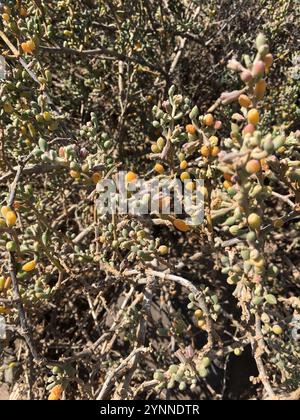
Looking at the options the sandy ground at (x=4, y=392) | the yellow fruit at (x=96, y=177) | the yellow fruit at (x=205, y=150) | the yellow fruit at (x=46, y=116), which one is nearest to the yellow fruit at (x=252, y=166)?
the yellow fruit at (x=205, y=150)

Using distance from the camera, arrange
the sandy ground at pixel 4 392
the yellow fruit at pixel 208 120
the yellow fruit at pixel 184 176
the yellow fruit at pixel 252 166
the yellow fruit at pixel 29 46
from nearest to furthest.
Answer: the yellow fruit at pixel 252 166 → the yellow fruit at pixel 208 120 → the yellow fruit at pixel 184 176 → the yellow fruit at pixel 29 46 → the sandy ground at pixel 4 392

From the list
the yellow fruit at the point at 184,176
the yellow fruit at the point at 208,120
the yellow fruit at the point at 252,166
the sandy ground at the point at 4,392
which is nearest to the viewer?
the yellow fruit at the point at 252,166

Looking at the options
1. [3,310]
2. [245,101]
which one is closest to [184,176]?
[245,101]

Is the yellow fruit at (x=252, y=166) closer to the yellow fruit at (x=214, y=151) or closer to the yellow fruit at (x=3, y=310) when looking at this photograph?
the yellow fruit at (x=214, y=151)

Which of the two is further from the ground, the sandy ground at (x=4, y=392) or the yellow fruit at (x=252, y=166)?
the yellow fruit at (x=252, y=166)

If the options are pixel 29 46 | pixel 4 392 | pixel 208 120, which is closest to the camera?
pixel 208 120

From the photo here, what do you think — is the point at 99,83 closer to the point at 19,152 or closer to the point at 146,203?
the point at 19,152

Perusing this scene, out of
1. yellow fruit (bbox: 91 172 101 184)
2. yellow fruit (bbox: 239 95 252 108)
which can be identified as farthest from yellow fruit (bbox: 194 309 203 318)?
yellow fruit (bbox: 239 95 252 108)

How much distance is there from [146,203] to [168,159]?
0.23 metres

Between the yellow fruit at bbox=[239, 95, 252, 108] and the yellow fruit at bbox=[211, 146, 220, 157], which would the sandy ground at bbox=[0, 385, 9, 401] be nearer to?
the yellow fruit at bbox=[211, 146, 220, 157]

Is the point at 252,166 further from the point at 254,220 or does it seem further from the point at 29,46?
the point at 29,46

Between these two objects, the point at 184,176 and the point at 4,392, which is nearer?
the point at 184,176

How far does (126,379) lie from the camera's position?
1.29 metres

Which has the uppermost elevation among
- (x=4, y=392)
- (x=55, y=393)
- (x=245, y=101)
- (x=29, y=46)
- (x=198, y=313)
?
(x=29, y=46)
